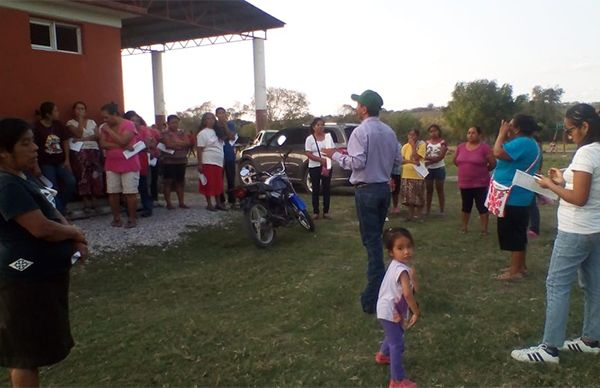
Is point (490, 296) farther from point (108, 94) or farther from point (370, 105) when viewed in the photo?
point (108, 94)

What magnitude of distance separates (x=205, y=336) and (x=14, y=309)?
181cm

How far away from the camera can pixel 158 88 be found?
28016 millimetres

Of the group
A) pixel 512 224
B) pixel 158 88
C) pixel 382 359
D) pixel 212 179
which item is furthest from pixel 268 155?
pixel 158 88

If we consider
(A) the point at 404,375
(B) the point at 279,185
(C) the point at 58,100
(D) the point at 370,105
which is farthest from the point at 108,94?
(A) the point at 404,375

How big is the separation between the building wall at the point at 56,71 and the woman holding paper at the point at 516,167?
7212 millimetres

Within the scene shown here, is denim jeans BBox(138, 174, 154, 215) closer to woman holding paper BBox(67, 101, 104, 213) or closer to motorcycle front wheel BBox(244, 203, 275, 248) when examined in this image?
woman holding paper BBox(67, 101, 104, 213)

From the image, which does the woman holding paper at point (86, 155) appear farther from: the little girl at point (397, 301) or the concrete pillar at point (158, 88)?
the concrete pillar at point (158, 88)

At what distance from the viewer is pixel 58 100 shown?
902cm

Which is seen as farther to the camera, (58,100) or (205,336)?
(58,100)

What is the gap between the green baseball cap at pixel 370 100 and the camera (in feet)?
15.1

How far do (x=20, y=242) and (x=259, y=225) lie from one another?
461 centimetres

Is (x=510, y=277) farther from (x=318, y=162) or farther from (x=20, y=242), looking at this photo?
(x=20, y=242)

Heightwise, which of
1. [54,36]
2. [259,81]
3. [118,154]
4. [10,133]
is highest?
[259,81]

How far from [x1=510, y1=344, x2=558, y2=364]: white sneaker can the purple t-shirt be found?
4.19 metres
